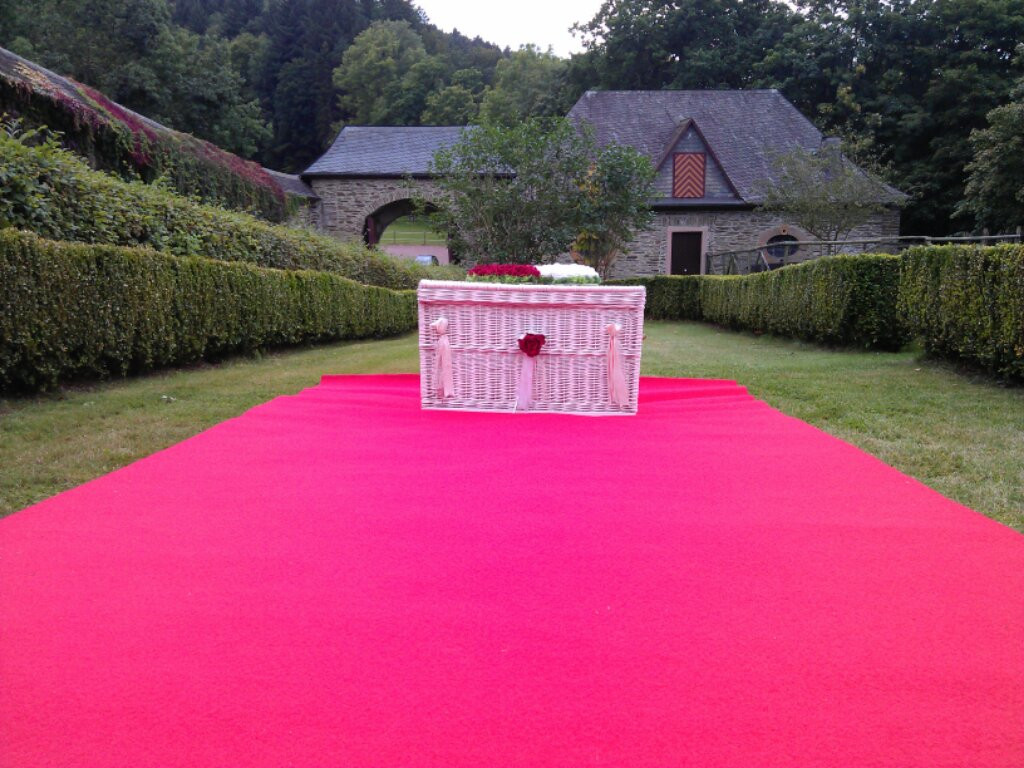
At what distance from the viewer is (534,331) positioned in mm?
5020

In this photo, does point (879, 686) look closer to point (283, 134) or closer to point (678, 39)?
point (678, 39)

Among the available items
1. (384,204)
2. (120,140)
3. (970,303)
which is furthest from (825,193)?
(120,140)

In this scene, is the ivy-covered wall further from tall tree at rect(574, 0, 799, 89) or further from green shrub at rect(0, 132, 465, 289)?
tall tree at rect(574, 0, 799, 89)

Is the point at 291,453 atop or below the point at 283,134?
below

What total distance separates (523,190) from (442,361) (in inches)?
499

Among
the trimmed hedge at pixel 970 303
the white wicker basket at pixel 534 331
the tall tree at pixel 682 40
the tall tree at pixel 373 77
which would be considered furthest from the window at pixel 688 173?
the tall tree at pixel 373 77

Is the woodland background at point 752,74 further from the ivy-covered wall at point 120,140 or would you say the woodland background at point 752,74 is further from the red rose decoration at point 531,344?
the red rose decoration at point 531,344

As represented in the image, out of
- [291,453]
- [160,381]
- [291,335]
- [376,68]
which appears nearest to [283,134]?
[376,68]

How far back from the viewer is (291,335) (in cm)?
984

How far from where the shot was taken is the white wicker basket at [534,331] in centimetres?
492

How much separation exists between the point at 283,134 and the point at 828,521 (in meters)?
53.1

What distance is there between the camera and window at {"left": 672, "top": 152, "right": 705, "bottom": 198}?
26.0 m

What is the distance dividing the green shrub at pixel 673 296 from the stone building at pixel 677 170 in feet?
14.1

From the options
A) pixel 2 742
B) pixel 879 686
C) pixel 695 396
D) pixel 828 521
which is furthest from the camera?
pixel 695 396
